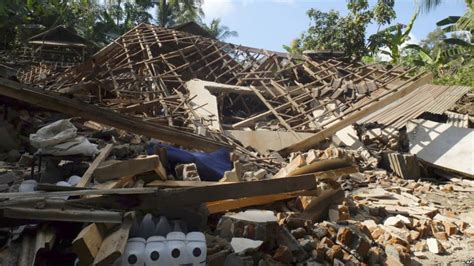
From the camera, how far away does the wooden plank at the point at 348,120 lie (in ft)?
28.8

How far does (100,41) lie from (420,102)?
66.0 feet

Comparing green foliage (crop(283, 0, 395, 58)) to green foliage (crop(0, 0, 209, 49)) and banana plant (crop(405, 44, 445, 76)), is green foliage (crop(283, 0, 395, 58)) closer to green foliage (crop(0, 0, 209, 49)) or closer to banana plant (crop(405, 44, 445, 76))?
banana plant (crop(405, 44, 445, 76))

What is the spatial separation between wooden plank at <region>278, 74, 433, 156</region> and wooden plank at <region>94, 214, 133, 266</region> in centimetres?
589

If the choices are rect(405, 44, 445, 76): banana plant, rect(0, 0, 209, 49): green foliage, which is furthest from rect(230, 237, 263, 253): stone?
rect(405, 44, 445, 76): banana plant

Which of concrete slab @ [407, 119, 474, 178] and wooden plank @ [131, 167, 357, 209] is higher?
concrete slab @ [407, 119, 474, 178]

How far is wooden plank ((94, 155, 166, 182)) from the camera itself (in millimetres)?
3719

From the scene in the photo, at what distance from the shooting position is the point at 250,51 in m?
13.5

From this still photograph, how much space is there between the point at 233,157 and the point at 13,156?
10.5 feet

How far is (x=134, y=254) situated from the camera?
9.14 feet

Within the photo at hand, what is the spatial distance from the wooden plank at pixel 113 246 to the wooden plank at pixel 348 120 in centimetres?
589

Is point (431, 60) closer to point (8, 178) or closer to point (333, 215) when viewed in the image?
point (333, 215)

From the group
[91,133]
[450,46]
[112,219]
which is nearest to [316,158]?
[112,219]

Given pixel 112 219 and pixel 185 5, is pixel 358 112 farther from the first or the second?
pixel 185 5

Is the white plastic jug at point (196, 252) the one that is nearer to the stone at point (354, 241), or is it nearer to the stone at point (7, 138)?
the stone at point (354, 241)
